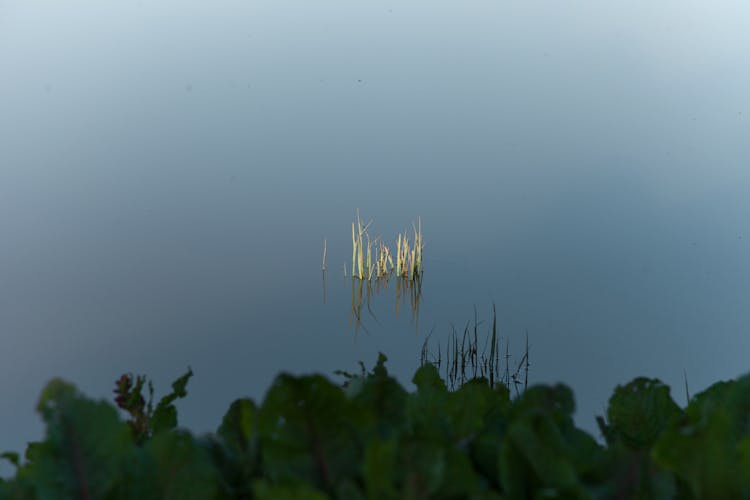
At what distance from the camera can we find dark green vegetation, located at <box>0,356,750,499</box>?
988 millimetres

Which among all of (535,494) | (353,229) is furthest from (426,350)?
(535,494)

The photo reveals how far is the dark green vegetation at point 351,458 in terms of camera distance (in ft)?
3.24

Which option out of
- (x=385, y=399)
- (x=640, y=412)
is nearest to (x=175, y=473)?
(x=385, y=399)

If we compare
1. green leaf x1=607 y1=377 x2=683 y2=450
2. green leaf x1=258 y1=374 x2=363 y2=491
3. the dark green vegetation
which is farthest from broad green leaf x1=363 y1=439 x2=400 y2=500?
green leaf x1=607 y1=377 x2=683 y2=450

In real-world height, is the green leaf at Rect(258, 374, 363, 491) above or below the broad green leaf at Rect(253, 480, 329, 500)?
above

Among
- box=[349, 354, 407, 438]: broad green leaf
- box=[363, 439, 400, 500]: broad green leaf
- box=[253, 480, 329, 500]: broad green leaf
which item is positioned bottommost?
box=[253, 480, 329, 500]: broad green leaf

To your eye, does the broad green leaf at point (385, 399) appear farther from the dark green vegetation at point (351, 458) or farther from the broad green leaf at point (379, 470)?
the broad green leaf at point (379, 470)

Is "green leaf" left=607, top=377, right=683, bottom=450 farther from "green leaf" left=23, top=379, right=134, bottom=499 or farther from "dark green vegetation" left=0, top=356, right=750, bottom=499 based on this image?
"green leaf" left=23, top=379, right=134, bottom=499

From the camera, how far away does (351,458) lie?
105cm

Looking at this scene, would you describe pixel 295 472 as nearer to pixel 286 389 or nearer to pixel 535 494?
pixel 286 389

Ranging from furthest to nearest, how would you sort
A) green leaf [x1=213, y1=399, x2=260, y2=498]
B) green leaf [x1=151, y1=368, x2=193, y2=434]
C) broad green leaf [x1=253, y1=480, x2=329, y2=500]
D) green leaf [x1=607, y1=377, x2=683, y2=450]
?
green leaf [x1=151, y1=368, x2=193, y2=434]
green leaf [x1=607, y1=377, x2=683, y2=450]
green leaf [x1=213, y1=399, x2=260, y2=498]
broad green leaf [x1=253, y1=480, x2=329, y2=500]

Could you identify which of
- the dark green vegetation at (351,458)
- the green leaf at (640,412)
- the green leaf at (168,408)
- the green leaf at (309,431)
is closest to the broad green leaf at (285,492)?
the dark green vegetation at (351,458)

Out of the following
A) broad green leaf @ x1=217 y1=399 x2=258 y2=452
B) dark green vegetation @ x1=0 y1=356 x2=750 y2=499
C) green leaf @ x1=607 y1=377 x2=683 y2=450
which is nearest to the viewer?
dark green vegetation @ x1=0 y1=356 x2=750 y2=499

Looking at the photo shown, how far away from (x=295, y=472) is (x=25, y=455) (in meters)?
0.74
